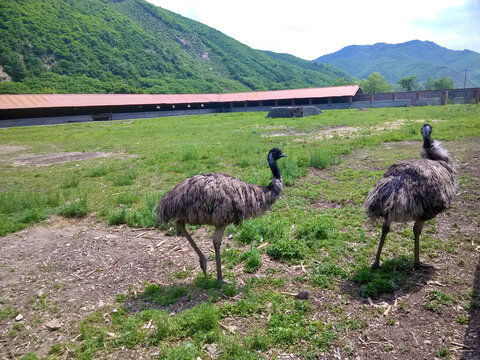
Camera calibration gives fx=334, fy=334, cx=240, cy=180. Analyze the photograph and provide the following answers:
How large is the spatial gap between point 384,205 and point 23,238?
692cm

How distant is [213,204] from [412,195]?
2.88 meters

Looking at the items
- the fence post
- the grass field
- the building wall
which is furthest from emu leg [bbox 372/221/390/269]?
the fence post

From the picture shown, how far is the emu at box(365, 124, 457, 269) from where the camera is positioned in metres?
4.77

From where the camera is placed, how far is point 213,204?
16.1 feet

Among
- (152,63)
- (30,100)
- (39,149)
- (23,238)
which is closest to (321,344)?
(23,238)

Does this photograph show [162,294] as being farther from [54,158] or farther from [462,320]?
[54,158]

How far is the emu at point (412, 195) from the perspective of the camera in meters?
4.77

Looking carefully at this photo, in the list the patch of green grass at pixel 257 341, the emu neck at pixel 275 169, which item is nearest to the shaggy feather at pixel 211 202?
the emu neck at pixel 275 169

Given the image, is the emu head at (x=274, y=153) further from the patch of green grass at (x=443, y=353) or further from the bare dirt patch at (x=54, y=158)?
the bare dirt patch at (x=54, y=158)

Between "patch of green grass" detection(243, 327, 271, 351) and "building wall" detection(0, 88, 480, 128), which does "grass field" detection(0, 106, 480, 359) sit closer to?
"patch of green grass" detection(243, 327, 271, 351)

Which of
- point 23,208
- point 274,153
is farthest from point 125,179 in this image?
point 274,153

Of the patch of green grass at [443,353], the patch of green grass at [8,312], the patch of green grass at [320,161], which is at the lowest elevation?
the patch of green grass at [8,312]

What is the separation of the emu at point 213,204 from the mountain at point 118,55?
7439 centimetres

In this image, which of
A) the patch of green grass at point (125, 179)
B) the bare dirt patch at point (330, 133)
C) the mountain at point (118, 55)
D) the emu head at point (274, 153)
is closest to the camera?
the emu head at point (274, 153)
